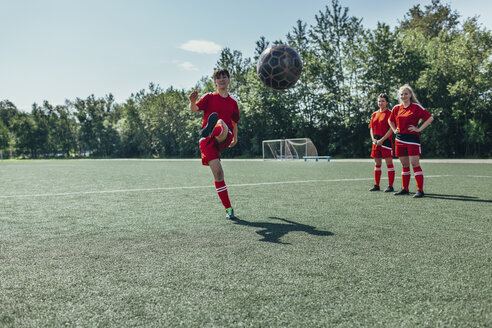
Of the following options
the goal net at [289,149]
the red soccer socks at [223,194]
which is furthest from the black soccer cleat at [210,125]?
the goal net at [289,149]

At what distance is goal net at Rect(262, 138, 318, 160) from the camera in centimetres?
2892

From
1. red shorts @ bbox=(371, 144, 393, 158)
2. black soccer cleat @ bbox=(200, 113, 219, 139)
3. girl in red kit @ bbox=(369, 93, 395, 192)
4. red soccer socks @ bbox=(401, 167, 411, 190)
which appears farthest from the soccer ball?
red soccer socks @ bbox=(401, 167, 411, 190)

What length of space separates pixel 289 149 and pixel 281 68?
23784 mm

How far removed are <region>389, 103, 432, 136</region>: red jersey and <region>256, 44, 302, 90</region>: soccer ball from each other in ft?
7.05

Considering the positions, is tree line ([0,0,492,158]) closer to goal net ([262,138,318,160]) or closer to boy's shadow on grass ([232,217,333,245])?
goal net ([262,138,318,160])

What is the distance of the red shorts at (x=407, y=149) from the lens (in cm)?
661

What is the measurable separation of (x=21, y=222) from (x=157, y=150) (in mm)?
54477

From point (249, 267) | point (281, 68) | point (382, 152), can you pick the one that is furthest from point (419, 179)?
point (249, 267)

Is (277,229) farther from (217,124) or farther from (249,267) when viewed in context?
(217,124)

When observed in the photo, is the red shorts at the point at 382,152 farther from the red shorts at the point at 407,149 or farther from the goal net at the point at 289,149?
the goal net at the point at 289,149

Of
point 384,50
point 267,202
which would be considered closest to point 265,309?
point 267,202

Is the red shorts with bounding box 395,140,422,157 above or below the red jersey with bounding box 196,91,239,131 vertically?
below

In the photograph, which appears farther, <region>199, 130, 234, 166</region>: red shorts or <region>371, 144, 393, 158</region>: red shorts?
<region>371, 144, 393, 158</region>: red shorts

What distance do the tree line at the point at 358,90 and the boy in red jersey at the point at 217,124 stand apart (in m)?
24.6
